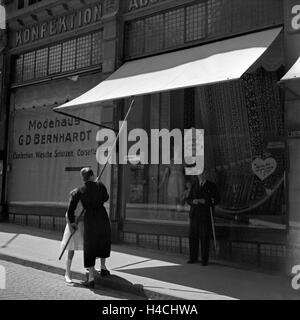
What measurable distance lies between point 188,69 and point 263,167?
7.51 ft

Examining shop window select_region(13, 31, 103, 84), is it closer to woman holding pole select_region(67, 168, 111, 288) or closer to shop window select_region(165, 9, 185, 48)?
shop window select_region(165, 9, 185, 48)

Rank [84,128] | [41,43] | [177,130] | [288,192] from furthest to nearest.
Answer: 1. [41,43]
2. [84,128]
3. [177,130]
4. [288,192]

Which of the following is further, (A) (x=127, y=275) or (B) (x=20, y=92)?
(B) (x=20, y=92)

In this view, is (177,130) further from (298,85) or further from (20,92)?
(20,92)

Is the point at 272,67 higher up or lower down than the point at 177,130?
higher up

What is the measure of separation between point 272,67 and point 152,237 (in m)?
4.44

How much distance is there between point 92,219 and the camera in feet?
25.1

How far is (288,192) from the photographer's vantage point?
337 inches

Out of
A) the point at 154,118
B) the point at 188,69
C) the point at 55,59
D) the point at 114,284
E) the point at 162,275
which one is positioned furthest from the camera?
the point at 55,59

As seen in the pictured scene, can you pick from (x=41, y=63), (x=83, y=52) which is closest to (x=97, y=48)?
(x=83, y=52)

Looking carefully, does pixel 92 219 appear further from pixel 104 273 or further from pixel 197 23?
pixel 197 23

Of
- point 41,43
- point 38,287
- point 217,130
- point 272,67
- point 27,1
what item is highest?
point 27,1

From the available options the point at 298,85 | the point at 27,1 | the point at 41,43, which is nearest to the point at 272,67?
the point at 298,85

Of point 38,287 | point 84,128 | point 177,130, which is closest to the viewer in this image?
point 38,287
